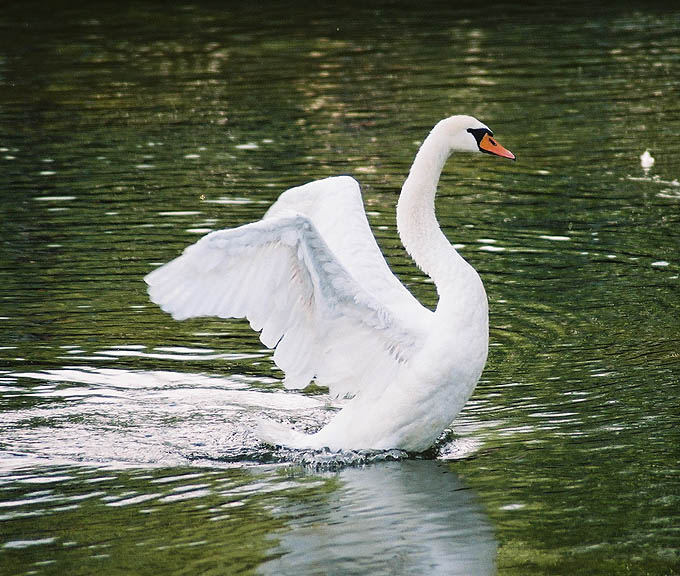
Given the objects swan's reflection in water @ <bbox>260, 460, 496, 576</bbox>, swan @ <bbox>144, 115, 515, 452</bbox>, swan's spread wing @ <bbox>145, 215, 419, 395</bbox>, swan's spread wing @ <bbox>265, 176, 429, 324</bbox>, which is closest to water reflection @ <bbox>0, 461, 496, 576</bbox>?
swan's reflection in water @ <bbox>260, 460, 496, 576</bbox>

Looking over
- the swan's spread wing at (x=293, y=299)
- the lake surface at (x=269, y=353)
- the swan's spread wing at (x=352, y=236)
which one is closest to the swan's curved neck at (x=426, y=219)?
the swan's spread wing at (x=352, y=236)

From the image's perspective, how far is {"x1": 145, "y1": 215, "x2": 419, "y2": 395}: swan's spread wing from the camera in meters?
7.70

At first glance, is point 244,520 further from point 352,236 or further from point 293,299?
point 352,236

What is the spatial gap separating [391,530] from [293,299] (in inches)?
60.5

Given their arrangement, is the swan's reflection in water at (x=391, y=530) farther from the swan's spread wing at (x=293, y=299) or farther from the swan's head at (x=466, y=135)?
the swan's head at (x=466, y=135)

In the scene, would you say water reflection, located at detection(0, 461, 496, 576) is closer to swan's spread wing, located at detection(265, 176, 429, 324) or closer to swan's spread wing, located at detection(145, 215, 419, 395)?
swan's spread wing, located at detection(145, 215, 419, 395)

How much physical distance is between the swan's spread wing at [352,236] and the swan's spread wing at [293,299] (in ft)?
0.66

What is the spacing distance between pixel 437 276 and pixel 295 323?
36.6 inches

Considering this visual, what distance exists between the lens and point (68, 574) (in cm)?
681

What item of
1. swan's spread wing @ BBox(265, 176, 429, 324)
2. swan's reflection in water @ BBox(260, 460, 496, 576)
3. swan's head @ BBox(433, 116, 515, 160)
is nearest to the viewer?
swan's reflection in water @ BBox(260, 460, 496, 576)

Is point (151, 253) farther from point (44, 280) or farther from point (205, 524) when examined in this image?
point (205, 524)

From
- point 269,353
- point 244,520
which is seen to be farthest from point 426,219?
point 269,353

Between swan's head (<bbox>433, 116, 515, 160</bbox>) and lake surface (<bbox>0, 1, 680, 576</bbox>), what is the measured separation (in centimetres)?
175

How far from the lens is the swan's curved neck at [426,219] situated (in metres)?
8.58
